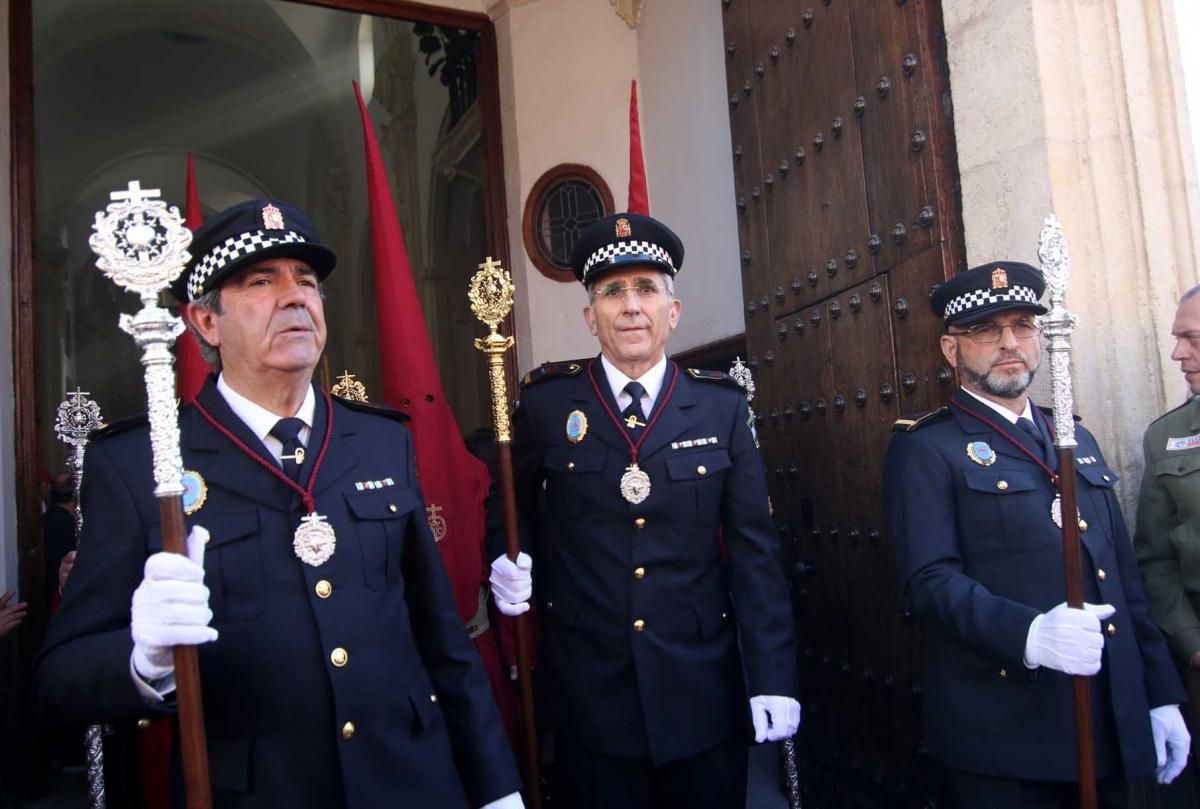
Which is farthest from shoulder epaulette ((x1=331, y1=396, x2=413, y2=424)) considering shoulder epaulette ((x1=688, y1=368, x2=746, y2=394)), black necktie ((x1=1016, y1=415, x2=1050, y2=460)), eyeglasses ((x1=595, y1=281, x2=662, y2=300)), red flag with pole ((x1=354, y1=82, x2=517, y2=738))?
black necktie ((x1=1016, y1=415, x2=1050, y2=460))

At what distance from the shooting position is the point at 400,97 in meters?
8.15

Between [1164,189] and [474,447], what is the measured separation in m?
2.93

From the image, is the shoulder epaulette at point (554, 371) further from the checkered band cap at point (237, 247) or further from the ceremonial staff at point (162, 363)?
the ceremonial staff at point (162, 363)

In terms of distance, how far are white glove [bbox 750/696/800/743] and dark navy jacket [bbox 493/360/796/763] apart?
32mm

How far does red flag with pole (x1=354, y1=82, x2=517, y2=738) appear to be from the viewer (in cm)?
378

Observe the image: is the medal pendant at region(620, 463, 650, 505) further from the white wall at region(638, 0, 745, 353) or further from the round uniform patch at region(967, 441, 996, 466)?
the white wall at region(638, 0, 745, 353)

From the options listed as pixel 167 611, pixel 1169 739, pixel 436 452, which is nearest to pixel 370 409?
pixel 167 611

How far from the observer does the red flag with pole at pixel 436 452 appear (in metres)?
3.78

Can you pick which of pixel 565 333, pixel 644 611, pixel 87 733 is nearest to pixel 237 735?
pixel 644 611

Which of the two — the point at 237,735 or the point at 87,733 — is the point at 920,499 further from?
the point at 87,733

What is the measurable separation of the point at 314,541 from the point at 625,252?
4.60ft

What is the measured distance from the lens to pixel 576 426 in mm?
3066

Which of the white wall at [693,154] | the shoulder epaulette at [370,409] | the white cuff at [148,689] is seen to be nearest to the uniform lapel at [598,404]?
the shoulder epaulette at [370,409]

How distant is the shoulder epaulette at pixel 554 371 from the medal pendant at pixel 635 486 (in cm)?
46
